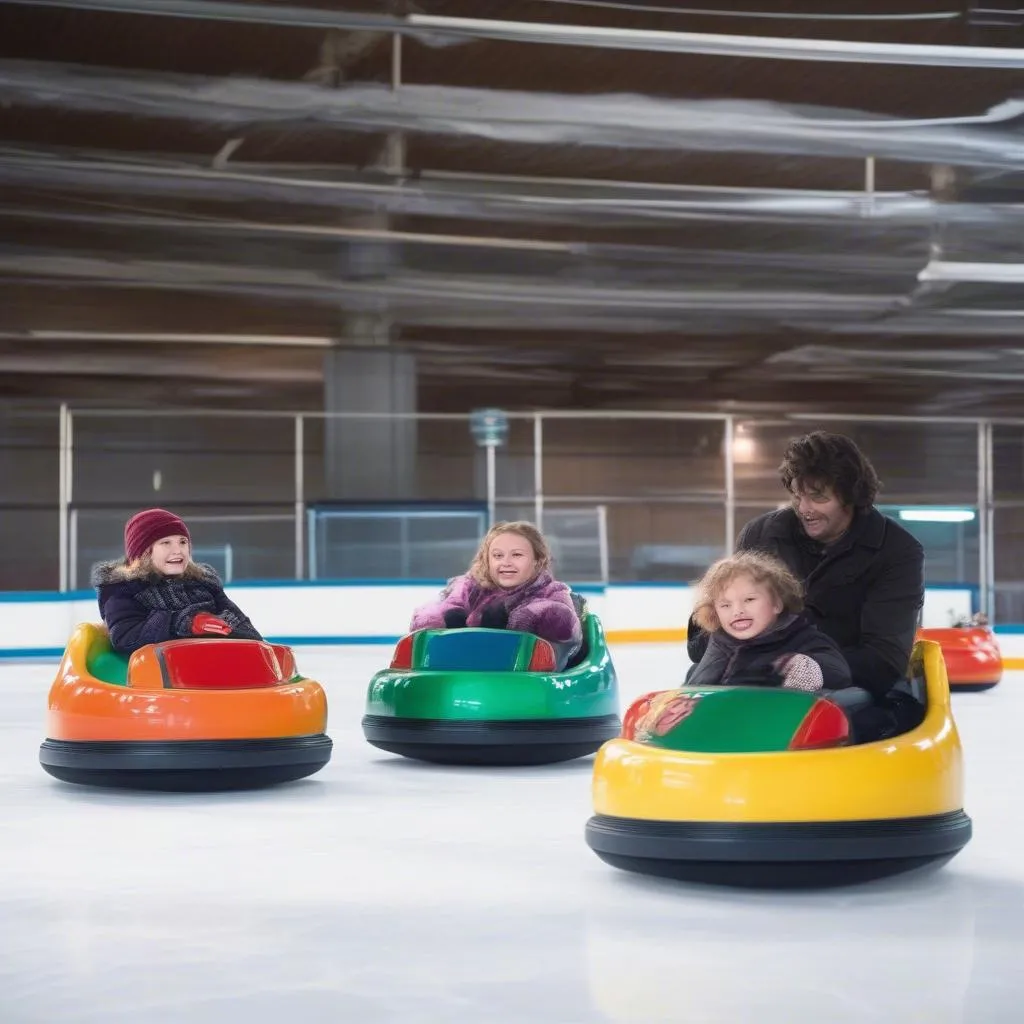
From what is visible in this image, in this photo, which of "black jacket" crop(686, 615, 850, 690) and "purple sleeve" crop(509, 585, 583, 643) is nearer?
"black jacket" crop(686, 615, 850, 690)

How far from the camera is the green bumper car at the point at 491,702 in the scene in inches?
152

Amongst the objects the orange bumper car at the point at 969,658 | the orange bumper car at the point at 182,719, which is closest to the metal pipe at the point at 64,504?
the orange bumper car at the point at 969,658

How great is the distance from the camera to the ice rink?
1.81 meters

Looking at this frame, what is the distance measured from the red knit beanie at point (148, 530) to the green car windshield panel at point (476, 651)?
709 mm

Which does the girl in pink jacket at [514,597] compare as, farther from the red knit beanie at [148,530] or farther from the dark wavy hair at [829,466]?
the dark wavy hair at [829,466]

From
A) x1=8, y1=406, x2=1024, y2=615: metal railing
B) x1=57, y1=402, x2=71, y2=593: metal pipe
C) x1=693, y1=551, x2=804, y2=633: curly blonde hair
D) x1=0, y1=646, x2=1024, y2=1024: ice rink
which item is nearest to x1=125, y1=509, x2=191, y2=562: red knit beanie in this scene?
x1=0, y1=646, x2=1024, y2=1024: ice rink

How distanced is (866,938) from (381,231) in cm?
1228

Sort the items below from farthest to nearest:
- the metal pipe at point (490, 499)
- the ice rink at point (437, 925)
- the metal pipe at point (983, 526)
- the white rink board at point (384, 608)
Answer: the metal pipe at point (490, 499) < the white rink board at point (384, 608) < the metal pipe at point (983, 526) < the ice rink at point (437, 925)

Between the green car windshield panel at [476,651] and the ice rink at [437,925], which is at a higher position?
the green car windshield panel at [476,651]

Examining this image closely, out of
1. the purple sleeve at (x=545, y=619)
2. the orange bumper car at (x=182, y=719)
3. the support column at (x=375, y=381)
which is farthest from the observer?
the support column at (x=375, y=381)

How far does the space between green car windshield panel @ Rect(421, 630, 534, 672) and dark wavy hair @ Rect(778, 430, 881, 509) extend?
1.27 m

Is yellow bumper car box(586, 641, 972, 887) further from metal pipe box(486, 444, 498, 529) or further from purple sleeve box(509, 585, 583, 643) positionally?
metal pipe box(486, 444, 498, 529)

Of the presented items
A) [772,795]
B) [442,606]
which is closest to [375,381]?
[442,606]

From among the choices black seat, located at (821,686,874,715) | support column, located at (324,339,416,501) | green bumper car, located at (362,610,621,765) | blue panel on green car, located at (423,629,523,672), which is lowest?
green bumper car, located at (362,610,621,765)
